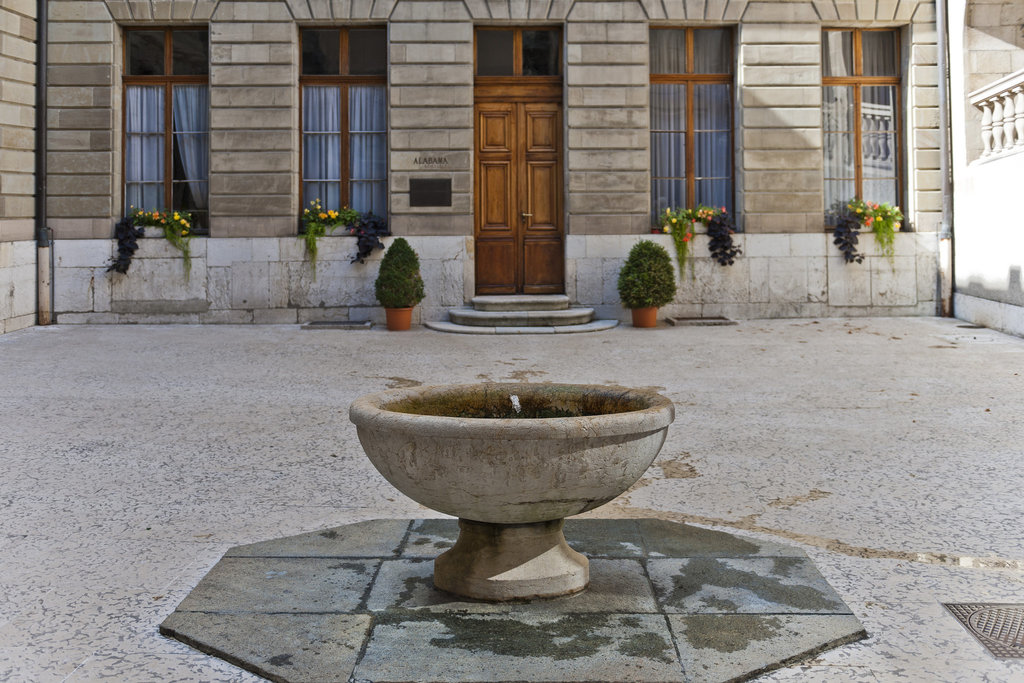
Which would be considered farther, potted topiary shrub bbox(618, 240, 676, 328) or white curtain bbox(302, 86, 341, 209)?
white curtain bbox(302, 86, 341, 209)

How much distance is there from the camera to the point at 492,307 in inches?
560

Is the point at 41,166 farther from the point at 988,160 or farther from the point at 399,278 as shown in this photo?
the point at 988,160

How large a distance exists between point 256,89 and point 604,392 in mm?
11446

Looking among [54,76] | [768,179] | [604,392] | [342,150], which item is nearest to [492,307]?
[342,150]

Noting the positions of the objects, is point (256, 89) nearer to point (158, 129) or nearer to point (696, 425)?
point (158, 129)

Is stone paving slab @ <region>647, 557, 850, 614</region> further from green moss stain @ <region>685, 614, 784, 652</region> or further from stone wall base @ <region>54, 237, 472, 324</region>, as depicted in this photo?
stone wall base @ <region>54, 237, 472, 324</region>

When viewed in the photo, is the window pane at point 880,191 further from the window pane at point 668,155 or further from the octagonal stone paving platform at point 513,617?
the octagonal stone paving platform at point 513,617

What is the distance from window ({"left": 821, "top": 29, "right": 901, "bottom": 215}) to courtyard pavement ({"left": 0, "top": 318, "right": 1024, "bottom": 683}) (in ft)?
12.6

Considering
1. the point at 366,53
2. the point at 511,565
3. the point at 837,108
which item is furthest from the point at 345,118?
the point at 511,565

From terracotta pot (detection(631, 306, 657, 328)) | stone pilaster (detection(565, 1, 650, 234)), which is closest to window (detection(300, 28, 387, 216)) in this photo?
stone pilaster (detection(565, 1, 650, 234))

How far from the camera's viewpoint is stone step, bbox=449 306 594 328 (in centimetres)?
1377

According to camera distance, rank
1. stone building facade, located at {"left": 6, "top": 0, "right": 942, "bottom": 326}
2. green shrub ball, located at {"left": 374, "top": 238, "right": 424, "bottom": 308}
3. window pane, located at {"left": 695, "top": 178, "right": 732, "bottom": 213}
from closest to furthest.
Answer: green shrub ball, located at {"left": 374, "top": 238, "right": 424, "bottom": 308}
stone building facade, located at {"left": 6, "top": 0, "right": 942, "bottom": 326}
window pane, located at {"left": 695, "top": 178, "right": 732, "bottom": 213}

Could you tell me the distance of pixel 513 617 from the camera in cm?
363

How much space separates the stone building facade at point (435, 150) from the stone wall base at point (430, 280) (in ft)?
0.09
